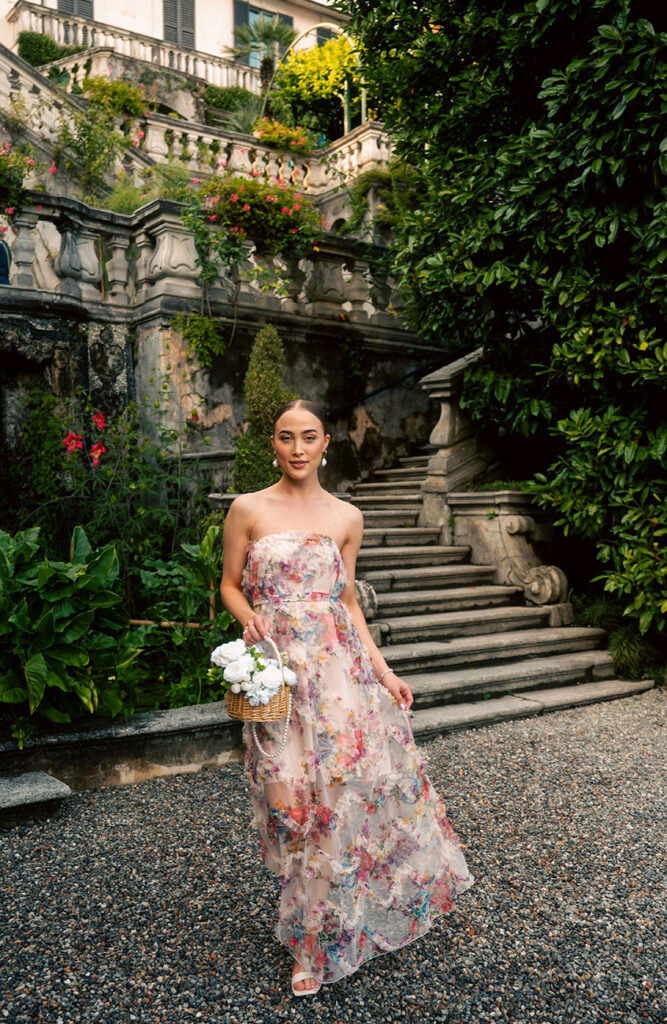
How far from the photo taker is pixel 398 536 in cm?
649

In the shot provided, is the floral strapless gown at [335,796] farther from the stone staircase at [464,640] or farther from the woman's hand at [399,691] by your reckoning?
the stone staircase at [464,640]

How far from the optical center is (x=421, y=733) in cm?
439

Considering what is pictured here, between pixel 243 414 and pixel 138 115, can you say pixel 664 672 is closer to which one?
pixel 243 414

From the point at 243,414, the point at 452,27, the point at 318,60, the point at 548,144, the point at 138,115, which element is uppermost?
the point at 318,60

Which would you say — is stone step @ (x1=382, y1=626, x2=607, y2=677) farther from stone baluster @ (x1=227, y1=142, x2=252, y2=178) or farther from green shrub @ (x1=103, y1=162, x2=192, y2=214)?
stone baluster @ (x1=227, y1=142, x2=252, y2=178)

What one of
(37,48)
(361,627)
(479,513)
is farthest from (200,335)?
(37,48)

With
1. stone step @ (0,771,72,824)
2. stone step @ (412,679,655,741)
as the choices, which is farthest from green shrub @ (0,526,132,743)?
stone step @ (412,679,655,741)

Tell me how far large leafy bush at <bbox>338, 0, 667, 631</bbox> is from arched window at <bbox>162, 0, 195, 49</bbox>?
1857 centimetres

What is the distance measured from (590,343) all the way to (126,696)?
382cm

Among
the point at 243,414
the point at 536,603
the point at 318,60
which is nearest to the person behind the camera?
the point at 536,603

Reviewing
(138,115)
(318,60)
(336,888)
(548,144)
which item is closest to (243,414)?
(548,144)

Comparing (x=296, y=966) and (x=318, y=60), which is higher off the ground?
(x=318, y=60)

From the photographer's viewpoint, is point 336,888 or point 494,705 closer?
point 336,888

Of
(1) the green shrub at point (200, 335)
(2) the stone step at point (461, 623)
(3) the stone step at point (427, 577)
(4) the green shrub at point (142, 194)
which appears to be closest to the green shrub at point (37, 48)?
(4) the green shrub at point (142, 194)
